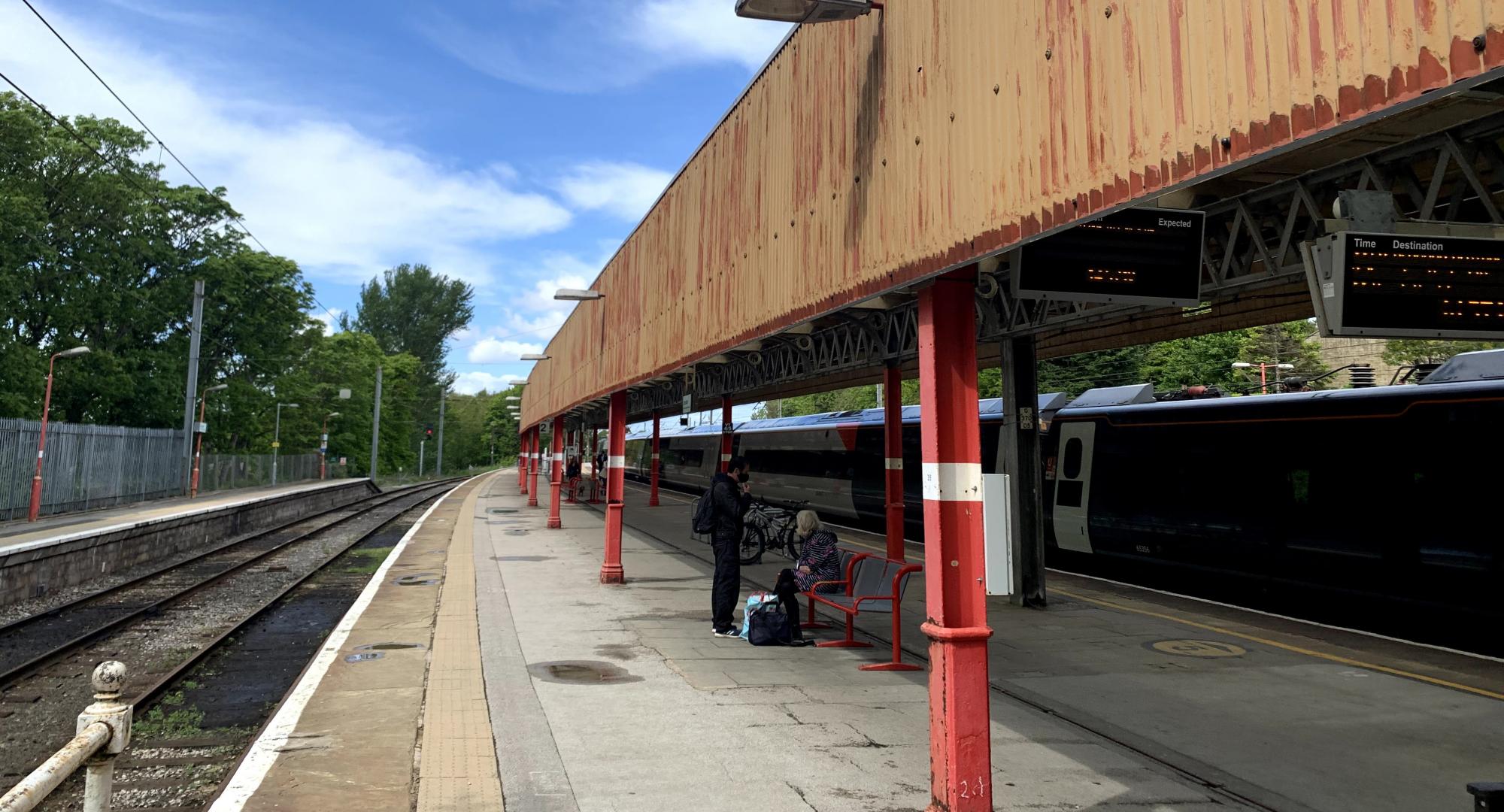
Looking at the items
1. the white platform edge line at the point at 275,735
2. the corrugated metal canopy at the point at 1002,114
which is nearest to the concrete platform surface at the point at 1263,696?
the corrugated metal canopy at the point at 1002,114

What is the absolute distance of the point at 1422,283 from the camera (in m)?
5.27

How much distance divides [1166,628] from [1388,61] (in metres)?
8.95

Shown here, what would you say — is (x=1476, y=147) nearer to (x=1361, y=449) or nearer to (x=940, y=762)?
(x=940, y=762)

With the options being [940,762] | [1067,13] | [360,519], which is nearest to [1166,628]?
[940,762]

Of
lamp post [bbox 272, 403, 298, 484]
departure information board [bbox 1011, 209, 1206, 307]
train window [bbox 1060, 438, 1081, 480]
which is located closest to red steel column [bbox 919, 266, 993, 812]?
departure information board [bbox 1011, 209, 1206, 307]

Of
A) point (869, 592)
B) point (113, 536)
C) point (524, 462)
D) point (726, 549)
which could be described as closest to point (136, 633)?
point (113, 536)

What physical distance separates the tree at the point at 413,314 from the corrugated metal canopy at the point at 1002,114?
88.3m

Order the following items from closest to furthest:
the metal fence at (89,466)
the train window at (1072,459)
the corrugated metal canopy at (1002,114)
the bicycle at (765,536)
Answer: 1. the corrugated metal canopy at (1002,114)
2. the train window at (1072,459)
3. the bicycle at (765,536)
4. the metal fence at (89,466)

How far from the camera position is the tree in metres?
89.7

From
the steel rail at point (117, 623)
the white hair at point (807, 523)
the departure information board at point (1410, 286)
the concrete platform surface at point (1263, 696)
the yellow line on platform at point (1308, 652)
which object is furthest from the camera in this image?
the white hair at point (807, 523)

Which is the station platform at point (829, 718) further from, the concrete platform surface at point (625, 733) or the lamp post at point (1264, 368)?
the lamp post at point (1264, 368)

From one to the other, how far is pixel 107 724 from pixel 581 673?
4607 millimetres

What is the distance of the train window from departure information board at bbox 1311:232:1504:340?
9.43 meters

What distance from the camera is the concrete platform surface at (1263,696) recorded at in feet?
17.6
